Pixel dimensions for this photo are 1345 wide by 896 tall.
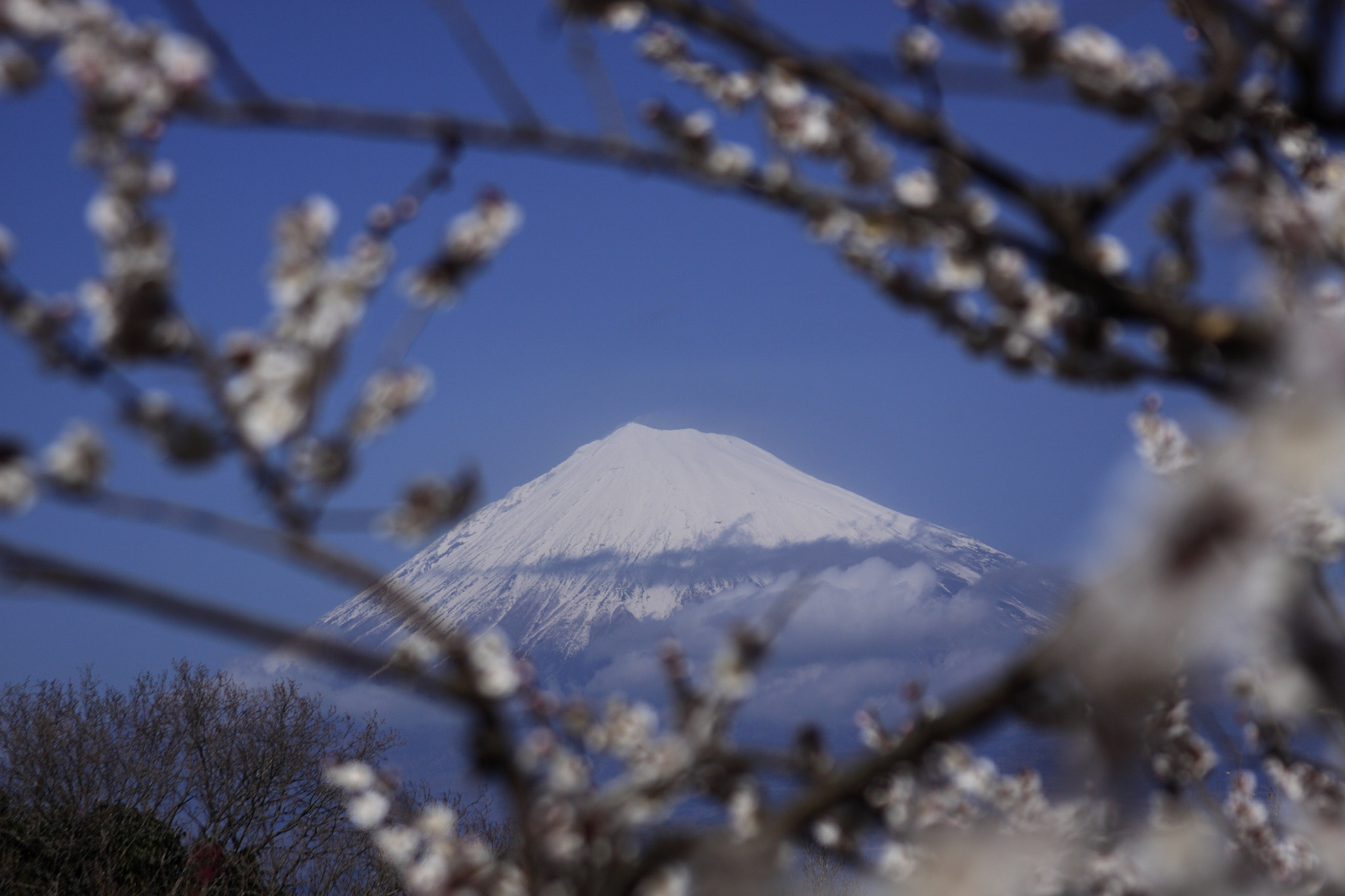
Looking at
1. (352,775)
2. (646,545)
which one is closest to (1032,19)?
(352,775)

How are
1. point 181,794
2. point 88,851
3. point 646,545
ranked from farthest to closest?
1. point 646,545
2. point 181,794
3. point 88,851

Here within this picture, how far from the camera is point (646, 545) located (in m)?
128

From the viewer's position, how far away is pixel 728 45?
1.22 m

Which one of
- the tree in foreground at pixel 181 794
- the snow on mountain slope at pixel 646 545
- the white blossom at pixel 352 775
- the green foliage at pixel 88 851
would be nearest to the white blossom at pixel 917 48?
the white blossom at pixel 352 775

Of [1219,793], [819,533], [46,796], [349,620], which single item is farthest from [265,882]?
[819,533]

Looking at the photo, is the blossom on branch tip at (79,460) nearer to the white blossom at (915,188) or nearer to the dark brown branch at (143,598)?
the dark brown branch at (143,598)

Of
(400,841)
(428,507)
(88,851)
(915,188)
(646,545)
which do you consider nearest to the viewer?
(428,507)

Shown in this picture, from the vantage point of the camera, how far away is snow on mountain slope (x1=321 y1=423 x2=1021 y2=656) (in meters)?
106

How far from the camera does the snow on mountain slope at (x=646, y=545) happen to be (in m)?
106

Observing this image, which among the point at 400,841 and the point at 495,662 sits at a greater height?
the point at 495,662

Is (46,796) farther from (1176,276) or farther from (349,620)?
(349,620)

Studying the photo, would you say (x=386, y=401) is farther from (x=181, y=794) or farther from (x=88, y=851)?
(x=181, y=794)

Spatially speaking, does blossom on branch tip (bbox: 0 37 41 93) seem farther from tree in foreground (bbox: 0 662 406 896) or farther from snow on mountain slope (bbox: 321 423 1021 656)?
snow on mountain slope (bbox: 321 423 1021 656)

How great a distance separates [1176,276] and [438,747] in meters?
190
